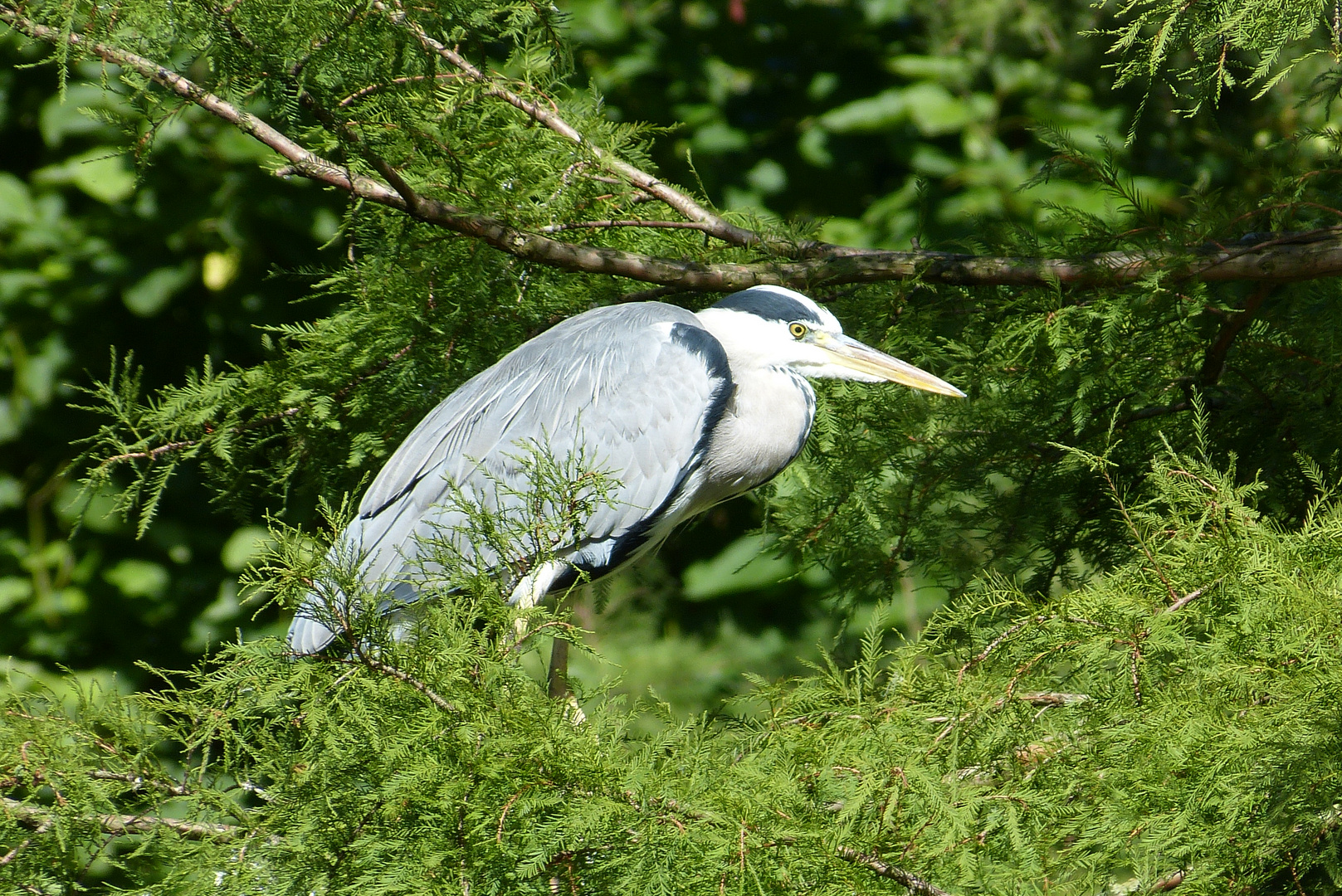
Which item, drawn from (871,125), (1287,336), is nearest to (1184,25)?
(1287,336)

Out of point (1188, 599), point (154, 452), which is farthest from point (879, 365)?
point (154, 452)

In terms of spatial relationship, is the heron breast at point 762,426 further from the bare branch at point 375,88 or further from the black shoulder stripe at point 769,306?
the bare branch at point 375,88

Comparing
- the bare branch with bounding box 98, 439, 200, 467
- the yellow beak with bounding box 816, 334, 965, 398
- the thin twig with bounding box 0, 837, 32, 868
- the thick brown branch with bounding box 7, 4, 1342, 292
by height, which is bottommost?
the thin twig with bounding box 0, 837, 32, 868

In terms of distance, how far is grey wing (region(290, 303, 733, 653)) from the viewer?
191 cm

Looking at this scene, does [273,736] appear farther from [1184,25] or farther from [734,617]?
[734,617]

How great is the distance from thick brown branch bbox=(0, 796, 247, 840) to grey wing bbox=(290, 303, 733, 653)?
70 centimetres

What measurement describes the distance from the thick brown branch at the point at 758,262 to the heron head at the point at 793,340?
6.6 inches

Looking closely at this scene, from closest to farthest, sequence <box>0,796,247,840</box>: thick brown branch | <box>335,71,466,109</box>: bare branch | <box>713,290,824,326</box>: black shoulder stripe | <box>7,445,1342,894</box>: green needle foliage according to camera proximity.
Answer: <box>7,445,1342,894</box>: green needle foliage, <box>0,796,247,840</box>: thick brown branch, <box>335,71,466,109</box>: bare branch, <box>713,290,824,326</box>: black shoulder stripe

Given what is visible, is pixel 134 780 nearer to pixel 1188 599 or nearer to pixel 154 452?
pixel 154 452

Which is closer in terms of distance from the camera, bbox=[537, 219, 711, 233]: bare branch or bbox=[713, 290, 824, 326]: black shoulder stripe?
bbox=[537, 219, 711, 233]: bare branch

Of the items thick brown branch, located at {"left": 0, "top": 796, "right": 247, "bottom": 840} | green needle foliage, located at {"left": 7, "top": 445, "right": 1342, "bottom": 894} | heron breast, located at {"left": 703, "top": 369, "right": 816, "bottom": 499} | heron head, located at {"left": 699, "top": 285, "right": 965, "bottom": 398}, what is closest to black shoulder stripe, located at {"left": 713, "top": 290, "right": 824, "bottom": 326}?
heron head, located at {"left": 699, "top": 285, "right": 965, "bottom": 398}

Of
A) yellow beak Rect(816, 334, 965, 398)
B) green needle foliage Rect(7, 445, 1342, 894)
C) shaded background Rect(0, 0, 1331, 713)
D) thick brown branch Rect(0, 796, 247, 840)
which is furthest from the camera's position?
shaded background Rect(0, 0, 1331, 713)

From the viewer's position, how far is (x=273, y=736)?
3.85ft

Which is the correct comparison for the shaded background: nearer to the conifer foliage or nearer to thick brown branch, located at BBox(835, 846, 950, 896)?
the conifer foliage
